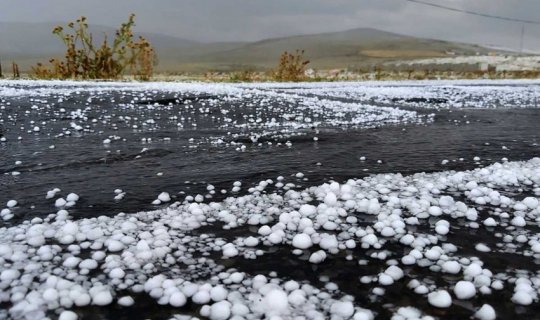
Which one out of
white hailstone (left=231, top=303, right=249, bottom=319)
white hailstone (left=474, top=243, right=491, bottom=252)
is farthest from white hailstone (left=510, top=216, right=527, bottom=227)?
white hailstone (left=231, top=303, right=249, bottom=319)

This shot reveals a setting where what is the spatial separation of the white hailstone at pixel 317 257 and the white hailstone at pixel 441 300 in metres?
0.68

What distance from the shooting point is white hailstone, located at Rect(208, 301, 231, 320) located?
208 centimetres

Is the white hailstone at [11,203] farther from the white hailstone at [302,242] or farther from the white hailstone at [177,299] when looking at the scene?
the white hailstone at [302,242]

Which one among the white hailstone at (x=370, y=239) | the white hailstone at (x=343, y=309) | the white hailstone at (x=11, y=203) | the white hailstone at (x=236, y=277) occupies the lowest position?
the white hailstone at (x=343, y=309)

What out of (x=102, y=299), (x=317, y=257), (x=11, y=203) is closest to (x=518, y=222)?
(x=317, y=257)

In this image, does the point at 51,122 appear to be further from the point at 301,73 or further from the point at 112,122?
the point at 301,73

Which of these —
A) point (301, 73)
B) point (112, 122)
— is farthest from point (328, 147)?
point (301, 73)

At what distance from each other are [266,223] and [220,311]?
1265 millimetres

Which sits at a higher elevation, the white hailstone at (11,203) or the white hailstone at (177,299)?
the white hailstone at (11,203)

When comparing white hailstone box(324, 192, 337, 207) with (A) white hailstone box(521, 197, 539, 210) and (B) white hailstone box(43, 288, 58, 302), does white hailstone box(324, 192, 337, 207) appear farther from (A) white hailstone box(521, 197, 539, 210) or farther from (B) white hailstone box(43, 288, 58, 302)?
(B) white hailstone box(43, 288, 58, 302)

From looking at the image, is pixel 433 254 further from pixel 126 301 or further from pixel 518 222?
pixel 126 301

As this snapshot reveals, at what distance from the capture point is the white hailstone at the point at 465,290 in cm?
227

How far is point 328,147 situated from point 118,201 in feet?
10.1

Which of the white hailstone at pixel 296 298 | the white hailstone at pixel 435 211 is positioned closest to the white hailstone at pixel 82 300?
the white hailstone at pixel 296 298
